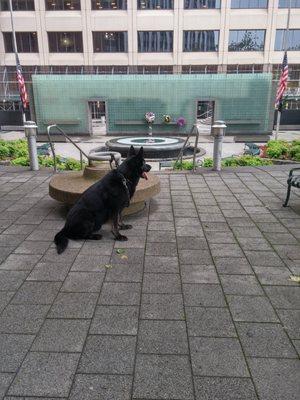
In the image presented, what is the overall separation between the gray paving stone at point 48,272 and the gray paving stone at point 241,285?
6.05ft

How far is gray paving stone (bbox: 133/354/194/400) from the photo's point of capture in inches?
100

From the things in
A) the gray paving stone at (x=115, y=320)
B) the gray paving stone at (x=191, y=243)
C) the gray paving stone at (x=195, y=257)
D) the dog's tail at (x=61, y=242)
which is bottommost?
the gray paving stone at (x=191, y=243)

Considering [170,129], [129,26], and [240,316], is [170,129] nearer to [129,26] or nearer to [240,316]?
[129,26]

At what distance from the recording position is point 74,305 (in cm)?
358

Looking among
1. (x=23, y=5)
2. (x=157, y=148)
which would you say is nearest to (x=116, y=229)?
(x=157, y=148)

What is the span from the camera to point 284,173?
932 centimetres

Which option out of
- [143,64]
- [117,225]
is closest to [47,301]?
[117,225]

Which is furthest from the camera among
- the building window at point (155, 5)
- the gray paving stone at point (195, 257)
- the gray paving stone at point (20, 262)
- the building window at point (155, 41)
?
the building window at point (155, 41)

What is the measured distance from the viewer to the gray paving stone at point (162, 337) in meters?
2.98

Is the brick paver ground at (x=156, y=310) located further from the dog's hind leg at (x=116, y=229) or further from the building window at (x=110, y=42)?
the building window at (x=110, y=42)

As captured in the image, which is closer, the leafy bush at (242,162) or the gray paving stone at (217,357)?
the gray paving stone at (217,357)

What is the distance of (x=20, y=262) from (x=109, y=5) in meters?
37.6

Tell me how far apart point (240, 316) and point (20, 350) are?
198 centimetres

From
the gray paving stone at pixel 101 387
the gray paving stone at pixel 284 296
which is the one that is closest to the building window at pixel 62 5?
the gray paving stone at pixel 284 296
